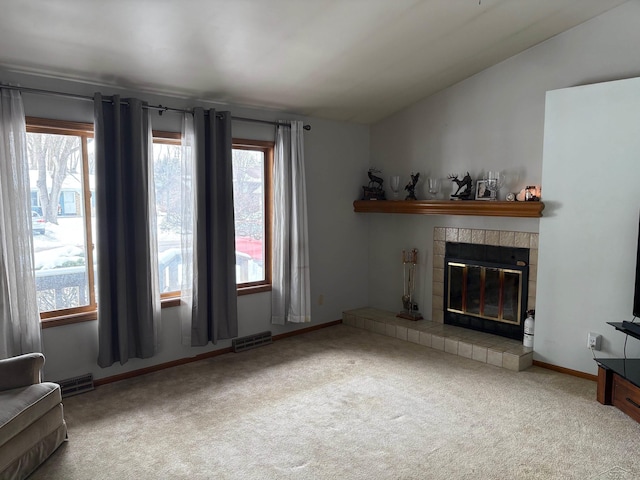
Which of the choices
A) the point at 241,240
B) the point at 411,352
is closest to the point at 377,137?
the point at 241,240

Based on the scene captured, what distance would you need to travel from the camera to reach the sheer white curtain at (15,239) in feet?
10.2

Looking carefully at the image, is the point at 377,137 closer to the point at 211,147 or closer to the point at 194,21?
the point at 211,147

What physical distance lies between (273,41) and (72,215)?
2018 millimetres

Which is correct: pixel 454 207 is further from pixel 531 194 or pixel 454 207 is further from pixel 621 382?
pixel 621 382

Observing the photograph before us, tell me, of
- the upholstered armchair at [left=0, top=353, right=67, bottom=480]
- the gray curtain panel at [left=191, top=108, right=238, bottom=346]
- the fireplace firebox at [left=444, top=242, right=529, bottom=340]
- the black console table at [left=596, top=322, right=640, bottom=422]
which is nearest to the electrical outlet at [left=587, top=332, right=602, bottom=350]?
the black console table at [left=596, top=322, right=640, bottom=422]

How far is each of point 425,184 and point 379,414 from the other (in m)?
2.74

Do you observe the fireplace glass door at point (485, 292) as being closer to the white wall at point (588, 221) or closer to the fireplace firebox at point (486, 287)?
the fireplace firebox at point (486, 287)

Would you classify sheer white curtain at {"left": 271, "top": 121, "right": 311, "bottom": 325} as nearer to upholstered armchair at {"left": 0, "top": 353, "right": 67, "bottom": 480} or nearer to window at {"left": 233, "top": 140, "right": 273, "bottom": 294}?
window at {"left": 233, "top": 140, "right": 273, "bottom": 294}

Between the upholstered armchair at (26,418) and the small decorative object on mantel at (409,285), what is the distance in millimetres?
3498

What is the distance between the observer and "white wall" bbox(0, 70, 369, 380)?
348cm

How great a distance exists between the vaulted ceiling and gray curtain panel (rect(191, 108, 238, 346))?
0.36m

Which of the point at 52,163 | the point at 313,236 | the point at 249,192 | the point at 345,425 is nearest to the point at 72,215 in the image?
the point at 52,163

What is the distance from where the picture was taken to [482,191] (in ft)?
14.6

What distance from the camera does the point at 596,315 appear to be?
371cm
